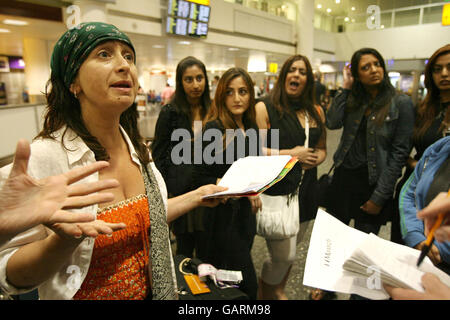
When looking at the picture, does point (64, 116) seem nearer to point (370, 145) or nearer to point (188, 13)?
point (370, 145)

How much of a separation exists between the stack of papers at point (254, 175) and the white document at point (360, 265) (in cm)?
23

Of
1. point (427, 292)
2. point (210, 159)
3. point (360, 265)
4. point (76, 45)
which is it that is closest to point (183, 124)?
point (210, 159)

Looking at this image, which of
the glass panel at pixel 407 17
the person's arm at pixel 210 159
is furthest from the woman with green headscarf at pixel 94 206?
the glass panel at pixel 407 17

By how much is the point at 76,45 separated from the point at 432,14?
114 centimetres

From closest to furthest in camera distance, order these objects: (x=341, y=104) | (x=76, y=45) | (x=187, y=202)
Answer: (x=76, y=45) → (x=187, y=202) → (x=341, y=104)

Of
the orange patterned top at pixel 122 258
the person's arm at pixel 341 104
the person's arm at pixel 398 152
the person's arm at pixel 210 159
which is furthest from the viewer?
the person's arm at pixel 341 104

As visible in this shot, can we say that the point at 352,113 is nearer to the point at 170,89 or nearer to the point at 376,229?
the point at 376,229

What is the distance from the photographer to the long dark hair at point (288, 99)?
5.61 feet

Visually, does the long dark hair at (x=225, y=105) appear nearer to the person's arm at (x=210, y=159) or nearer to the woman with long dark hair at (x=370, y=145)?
the person's arm at (x=210, y=159)

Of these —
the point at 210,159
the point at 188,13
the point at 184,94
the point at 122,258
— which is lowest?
the point at 122,258

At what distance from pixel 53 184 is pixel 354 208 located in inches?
66.5

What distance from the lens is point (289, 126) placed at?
161 cm

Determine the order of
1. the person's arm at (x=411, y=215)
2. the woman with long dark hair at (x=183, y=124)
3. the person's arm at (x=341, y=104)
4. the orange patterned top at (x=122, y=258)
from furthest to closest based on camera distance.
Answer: the woman with long dark hair at (x=183, y=124)
the person's arm at (x=341, y=104)
the person's arm at (x=411, y=215)
the orange patterned top at (x=122, y=258)

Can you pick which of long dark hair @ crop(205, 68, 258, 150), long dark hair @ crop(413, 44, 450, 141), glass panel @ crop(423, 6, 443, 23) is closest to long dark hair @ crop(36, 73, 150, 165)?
long dark hair @ crop(205, 68, 258, 150)
